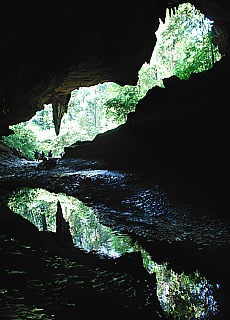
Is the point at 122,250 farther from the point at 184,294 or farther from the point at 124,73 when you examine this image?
the point at 124,73

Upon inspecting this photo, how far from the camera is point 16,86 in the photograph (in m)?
9.34

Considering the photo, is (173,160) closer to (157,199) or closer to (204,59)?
(157,199)

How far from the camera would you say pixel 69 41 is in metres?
9.30

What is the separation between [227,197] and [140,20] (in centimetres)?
734

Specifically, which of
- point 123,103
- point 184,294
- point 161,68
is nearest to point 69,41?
point 184,294

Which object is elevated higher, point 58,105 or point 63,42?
point 63,42

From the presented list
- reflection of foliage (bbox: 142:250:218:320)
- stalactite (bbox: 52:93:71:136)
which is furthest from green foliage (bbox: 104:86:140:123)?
reflection of foliage (bbox: 142:250:218:320)

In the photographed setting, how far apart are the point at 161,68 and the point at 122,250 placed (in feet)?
81.5

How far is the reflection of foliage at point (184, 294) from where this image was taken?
Answer: 6.05 ft

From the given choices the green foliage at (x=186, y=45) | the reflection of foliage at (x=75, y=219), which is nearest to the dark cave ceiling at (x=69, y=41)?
the green foliage at (x=186, y=45)

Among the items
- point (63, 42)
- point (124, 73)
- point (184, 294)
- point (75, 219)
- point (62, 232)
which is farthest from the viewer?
point (124, 73)

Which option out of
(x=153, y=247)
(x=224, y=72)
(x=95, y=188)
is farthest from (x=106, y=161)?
(x=153, y=247)

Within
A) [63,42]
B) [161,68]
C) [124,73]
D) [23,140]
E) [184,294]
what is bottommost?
[184,294]

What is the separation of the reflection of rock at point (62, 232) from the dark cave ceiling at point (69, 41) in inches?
201
